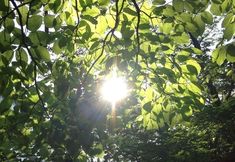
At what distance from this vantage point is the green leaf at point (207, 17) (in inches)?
124

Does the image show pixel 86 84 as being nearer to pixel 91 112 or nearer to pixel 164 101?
pixel 91 112

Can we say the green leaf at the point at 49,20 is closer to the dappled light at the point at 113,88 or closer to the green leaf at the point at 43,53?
the green leaf at the point at 43,53

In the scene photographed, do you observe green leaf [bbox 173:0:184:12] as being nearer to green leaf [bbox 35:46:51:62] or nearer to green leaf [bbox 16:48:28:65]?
green leaf [bbox 35:46:51:62]

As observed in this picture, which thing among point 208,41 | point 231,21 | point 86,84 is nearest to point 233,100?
point 208,41

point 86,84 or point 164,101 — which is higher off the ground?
point 86,84

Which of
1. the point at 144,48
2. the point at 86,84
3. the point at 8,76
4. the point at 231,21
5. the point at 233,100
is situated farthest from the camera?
the point at 233,100

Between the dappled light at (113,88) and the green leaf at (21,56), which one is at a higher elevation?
the dappled light at (113,88)

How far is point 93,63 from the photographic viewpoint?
3.49 meters

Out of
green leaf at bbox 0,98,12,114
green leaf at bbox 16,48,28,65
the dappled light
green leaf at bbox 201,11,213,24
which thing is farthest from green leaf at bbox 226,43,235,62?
green leaf at bbox 0,98,12,114

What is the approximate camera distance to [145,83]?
14.0ft

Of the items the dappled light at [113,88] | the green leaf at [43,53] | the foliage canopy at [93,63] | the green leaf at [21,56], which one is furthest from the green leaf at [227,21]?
the green leaf at [21,56]

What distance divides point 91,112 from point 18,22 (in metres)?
1.23

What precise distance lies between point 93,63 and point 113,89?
1.76ft

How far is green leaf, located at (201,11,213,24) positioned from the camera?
314 cm
